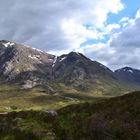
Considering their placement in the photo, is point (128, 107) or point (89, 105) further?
point (89, 105)

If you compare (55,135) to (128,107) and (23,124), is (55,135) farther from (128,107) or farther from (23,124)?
(128,107)

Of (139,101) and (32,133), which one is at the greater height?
(139,101)

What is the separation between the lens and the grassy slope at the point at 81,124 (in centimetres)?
1859

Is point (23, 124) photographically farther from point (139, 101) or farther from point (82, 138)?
point (139, 101)

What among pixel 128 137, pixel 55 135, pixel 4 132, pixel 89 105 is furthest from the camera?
pixel 89 105

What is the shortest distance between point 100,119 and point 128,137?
126 inches

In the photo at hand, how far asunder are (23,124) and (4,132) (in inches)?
56.3

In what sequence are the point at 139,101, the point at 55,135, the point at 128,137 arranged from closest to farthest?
1. the point at 128,137
2. the point at 55,135
3. the point at 139,101

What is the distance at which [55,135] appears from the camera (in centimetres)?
1983

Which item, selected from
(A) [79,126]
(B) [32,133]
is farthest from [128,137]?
(B) [32,133]

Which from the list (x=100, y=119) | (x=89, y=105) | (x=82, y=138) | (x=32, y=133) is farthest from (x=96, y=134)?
(x=89, y=105)

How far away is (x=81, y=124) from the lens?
2077 cm

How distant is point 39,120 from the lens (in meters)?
23.2

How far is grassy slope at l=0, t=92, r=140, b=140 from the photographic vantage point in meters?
18.6
